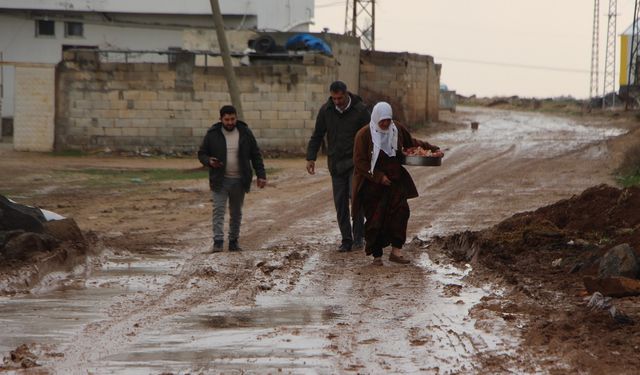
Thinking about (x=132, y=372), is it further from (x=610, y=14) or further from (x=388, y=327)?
(x=610, y=14)

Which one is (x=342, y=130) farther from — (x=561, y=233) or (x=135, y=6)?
(x=135, y=6)

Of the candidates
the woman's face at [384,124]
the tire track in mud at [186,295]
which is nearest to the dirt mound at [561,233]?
the woman's face at [384,124]

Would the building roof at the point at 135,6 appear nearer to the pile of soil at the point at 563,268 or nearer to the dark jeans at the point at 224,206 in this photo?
the dark jeans at the point at 224,206

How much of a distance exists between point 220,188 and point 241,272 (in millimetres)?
1870

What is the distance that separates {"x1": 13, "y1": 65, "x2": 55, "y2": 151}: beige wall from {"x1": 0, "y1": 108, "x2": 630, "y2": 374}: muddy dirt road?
9185 millimetres

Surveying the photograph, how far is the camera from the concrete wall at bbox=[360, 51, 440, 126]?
3719 centimetres

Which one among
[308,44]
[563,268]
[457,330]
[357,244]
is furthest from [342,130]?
[308,44]

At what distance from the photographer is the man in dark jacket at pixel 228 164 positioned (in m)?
12.2

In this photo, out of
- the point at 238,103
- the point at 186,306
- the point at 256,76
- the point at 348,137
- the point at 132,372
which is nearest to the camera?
the point at 132,372

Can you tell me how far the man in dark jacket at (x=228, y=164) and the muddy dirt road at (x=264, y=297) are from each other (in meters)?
0.39

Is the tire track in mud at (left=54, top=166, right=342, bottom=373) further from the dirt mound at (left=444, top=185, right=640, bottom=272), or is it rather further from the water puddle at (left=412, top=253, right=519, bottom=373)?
the dirt mound at (left=444, top=185, right=640, bottom=272)

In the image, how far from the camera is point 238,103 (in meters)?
26.1

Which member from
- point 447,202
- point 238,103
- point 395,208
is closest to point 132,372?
point 395,208

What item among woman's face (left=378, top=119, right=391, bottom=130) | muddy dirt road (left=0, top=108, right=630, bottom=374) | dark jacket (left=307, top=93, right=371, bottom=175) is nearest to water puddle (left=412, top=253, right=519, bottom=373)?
muddy dirt road (left=0, top=108, right=630, bottom=374)
